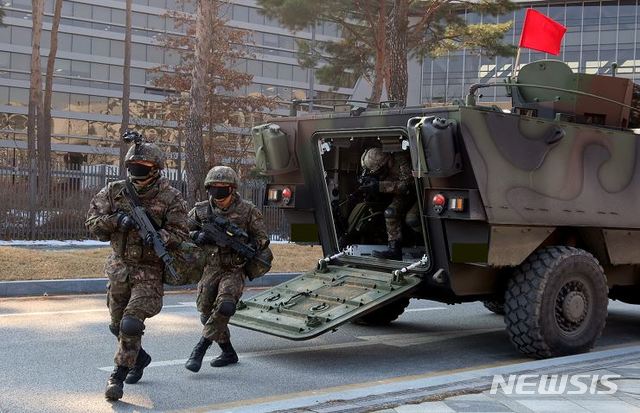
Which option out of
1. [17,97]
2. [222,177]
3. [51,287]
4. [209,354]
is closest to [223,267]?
[222,177]

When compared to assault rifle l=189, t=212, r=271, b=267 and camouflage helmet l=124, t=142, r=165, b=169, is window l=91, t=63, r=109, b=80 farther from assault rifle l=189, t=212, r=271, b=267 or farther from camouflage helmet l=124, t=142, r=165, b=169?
camouflage helmet l=124, t=142, r=165, b=169

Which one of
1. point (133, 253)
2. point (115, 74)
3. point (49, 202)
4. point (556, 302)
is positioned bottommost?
point (556, 302)

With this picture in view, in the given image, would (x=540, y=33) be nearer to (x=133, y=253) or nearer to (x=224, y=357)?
(x=224, y=357)

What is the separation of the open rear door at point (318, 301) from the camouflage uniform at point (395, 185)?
0.59 meters

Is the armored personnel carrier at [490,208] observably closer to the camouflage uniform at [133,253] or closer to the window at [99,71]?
the camouflage uniform at [133,253]

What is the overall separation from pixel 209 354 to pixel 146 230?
6.74ft

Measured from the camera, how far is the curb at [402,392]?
17.1 ft

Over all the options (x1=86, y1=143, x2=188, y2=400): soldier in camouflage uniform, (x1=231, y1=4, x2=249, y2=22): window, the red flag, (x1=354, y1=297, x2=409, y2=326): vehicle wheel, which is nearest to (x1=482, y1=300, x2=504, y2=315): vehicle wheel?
(x1=354, y1=297, x2=409, y2=326): vehicle wheel

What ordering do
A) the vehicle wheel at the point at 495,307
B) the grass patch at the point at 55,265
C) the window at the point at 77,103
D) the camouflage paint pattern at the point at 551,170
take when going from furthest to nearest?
the window at the point at 77,103
the grass patch at the point at 55,265
the vehicle wheel at the point at 495,307
the camouflage paint pattern at the point at 551,170

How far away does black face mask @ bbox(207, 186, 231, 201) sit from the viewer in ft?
21.6

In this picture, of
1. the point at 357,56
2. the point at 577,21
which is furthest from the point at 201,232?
the point at 577,21

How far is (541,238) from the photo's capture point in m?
7.38

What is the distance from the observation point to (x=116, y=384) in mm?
5531

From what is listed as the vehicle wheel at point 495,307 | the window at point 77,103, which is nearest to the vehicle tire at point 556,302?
the vehicle wheel at point 495,307
